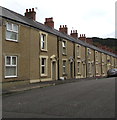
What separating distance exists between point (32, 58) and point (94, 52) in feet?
82.9

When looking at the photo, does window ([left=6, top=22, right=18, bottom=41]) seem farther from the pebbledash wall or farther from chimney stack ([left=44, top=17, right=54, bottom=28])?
chimney stack ([left=44, top=17, right=54, bottom=28])

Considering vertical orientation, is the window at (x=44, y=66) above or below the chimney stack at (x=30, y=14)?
below

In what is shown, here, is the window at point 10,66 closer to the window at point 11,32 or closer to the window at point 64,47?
the window at point 11,32

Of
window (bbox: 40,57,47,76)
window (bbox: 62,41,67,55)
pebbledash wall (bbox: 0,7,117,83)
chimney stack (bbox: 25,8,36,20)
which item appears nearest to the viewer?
pebbledash wall (bbox: 0,7,117,83)

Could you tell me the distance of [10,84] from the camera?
667 inches

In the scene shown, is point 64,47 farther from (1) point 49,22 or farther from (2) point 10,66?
(2) point 10,66

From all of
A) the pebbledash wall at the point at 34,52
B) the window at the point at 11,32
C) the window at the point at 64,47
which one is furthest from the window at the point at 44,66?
the window at the point at 64,47

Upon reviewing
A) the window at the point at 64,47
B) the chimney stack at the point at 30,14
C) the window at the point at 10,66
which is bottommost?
the window at the point at 10,66

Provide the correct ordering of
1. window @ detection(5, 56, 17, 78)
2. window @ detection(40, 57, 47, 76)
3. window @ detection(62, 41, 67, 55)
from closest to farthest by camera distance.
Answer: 1. window @ detection(5, 56, 17, 78)
2. window @ detection(40, 57, 47, 76)
3. window @ detection(62, 41, 67, 55)

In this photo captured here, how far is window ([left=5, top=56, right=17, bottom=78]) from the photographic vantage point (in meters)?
16.9

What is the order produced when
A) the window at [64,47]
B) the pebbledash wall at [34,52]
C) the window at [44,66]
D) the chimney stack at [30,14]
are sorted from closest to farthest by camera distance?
1. the pebbledash wall at [34,52]
2. the window at [44,66]
3. the chimney stack at [30,14]
4. the window at [64,47]

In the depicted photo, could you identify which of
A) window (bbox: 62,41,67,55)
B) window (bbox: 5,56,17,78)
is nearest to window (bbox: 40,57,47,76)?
window (bbox: 5,56,17,78)

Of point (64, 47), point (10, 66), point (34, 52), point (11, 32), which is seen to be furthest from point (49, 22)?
point (10, 66)

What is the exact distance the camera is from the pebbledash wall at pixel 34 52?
17.3m
